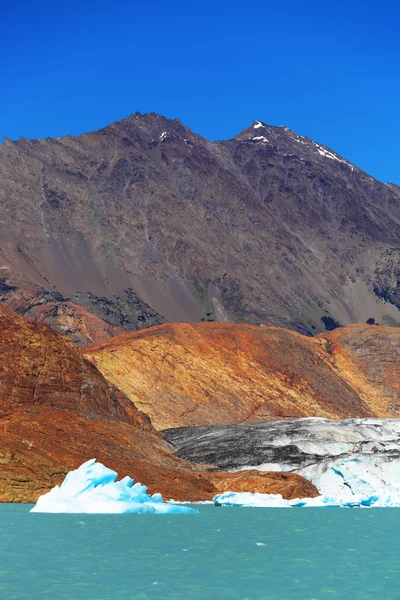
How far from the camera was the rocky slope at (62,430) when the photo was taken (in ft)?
188

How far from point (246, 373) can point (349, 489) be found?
56.6 m

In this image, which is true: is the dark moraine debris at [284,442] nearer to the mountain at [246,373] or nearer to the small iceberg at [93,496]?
the mountain at [246,373]

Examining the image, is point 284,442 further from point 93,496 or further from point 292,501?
point 93,496

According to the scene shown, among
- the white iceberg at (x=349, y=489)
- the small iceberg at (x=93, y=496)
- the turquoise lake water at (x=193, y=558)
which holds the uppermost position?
the small iceberg at (x=93, y=496)

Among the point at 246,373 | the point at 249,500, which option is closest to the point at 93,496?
the point at 249,500

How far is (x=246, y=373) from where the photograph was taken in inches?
5054

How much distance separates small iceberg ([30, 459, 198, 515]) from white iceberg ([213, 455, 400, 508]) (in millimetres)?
13441

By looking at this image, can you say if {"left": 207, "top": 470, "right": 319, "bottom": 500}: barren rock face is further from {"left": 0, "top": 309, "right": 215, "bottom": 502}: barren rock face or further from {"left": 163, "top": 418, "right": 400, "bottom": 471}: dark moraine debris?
{"left": 163, "top": 418, "right": 400, "bottom": 471}: dark moraine debris

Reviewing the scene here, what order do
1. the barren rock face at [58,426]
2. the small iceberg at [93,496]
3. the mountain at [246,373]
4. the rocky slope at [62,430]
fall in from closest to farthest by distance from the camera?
1. the small iceberg at [93,496]
2. the barren rock face at [58,426]
3. the rocky slope at [62,430]
4. the mountain at [246,373]

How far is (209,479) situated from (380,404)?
8173 centimetres

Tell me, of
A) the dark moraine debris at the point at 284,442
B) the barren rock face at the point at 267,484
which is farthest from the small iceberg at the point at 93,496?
the dark moraine debris at the point at 284,442

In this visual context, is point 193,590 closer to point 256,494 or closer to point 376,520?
point 376,520

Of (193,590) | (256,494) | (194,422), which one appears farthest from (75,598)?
(194,422)

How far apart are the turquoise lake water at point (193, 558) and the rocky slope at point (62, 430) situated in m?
7.40
